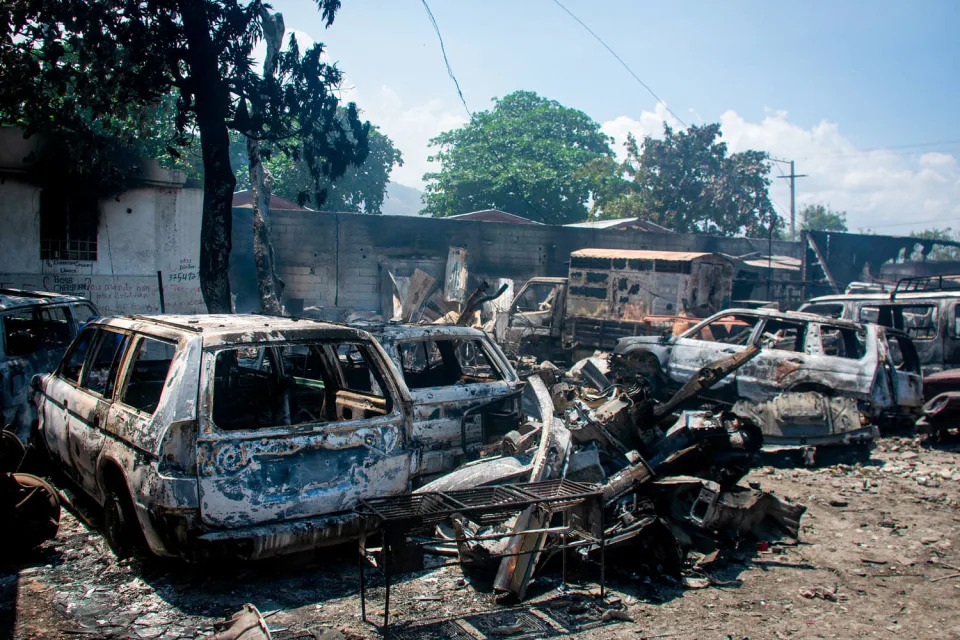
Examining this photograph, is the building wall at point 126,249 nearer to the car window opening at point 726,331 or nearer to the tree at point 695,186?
the car window opening at point 726,331

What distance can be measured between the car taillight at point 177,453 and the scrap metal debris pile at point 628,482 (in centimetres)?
129

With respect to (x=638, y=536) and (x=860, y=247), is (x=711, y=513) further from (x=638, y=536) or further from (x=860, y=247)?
(x=860, y=247)

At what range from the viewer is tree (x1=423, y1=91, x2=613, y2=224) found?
116 feet

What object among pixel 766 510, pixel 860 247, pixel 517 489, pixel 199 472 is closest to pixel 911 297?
pixel 766 510

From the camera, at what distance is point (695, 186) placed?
3416 centimetres

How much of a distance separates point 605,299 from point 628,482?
37.5ft

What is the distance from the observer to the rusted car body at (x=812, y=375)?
290 inches

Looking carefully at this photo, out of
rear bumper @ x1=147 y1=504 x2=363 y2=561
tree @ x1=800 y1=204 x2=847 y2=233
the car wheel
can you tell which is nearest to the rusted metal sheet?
rear bumper @ x1=147 y1=504 x2=363 y2=561

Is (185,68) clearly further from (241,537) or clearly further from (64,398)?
(241,537)

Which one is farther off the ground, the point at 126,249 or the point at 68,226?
the point at 68,226

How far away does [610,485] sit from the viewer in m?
4.66

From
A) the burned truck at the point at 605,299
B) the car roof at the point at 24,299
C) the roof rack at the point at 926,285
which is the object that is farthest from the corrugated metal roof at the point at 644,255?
the car roof at the point at 24,299

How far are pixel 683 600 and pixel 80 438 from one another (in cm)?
393

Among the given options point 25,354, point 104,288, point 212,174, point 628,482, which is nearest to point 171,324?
point 628,482
